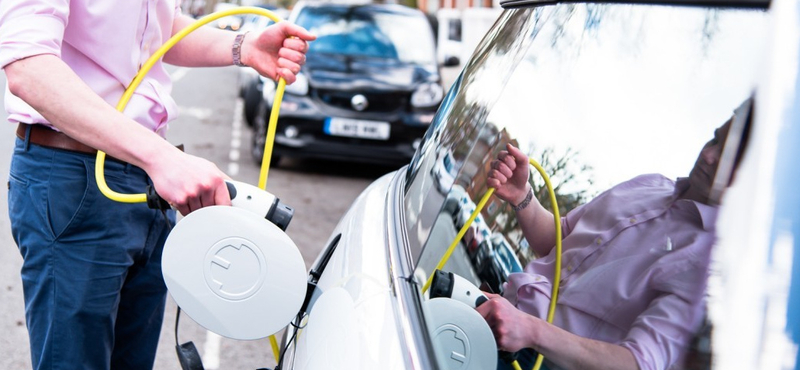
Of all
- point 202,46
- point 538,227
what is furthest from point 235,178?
point 538,227

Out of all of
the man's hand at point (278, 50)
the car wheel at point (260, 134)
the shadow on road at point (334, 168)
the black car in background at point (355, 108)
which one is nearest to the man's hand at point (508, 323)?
the man's hand at point (278, 50)

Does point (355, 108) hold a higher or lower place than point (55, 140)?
lower

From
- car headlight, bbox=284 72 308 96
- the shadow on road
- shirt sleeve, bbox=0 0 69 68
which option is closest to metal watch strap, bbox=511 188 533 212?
shirt sleeve, bbox=0 0 69 68

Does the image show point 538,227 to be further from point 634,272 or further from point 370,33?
point 370,33

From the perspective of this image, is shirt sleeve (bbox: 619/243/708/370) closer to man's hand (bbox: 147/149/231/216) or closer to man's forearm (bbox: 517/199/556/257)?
man's forearm (bbox: 517/199/556/257)

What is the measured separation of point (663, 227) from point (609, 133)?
6.4 inches

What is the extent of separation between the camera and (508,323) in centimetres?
127

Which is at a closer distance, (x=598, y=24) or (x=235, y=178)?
(x=598, y=24)

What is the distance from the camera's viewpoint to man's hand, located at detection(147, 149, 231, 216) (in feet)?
4.64

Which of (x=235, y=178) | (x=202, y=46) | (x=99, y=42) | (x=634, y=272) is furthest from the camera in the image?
(x=235, y=178)

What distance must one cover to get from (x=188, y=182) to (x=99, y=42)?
488 millimetres

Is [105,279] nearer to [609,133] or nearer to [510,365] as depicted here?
[510,365]

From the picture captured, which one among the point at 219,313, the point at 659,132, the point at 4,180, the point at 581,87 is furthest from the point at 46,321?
the point at 4,180

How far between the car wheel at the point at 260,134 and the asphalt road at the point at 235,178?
0.11 meters
